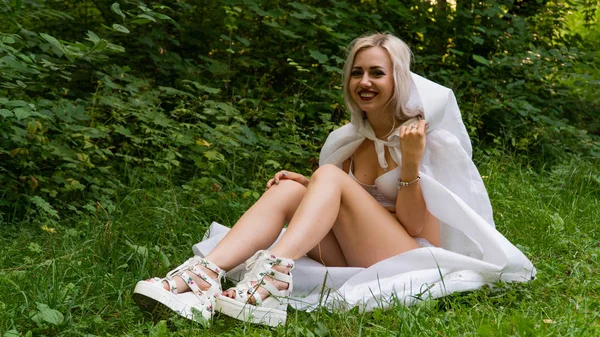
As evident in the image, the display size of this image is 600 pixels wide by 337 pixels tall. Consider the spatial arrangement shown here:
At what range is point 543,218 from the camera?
4016 mm

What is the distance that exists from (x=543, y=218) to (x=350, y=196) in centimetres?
155

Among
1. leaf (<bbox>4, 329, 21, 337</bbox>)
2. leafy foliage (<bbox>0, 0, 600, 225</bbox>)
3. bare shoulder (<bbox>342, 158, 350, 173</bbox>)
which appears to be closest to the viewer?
leaf (<bbox>4, 329, 21, 337</bbox>)

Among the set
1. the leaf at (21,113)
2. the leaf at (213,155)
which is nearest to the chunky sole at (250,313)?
the leaf at (21,113)

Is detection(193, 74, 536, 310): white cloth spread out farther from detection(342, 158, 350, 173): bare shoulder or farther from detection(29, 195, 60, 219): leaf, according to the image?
detection(29, 195, 60, 219): leaf

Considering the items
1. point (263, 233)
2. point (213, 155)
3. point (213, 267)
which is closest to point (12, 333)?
point (213, 267)

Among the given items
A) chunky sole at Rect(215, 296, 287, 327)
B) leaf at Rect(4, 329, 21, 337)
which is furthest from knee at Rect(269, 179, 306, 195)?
leaf at Rect(4, 329, 21, 337)

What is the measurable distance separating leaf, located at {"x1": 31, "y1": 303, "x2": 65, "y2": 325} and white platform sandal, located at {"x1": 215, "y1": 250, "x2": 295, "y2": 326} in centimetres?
53

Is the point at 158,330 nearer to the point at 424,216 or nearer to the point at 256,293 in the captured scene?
the point at 256,293

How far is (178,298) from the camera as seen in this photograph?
2.57 m

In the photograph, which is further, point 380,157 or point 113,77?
point 113,77

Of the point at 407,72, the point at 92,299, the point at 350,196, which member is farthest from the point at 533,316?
the point at 92,299

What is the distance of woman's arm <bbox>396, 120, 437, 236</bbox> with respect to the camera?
113 inches

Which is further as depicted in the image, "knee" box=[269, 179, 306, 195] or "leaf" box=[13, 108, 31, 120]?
"leaf" box=[13, 108, 31, 120]

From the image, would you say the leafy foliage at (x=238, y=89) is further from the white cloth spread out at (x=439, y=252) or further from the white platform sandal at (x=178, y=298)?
the white platform sandal at (x=178, y=298)
